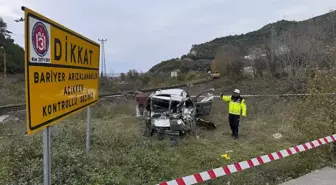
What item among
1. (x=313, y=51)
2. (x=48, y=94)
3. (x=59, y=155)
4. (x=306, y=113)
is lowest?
(x=59, y=155)

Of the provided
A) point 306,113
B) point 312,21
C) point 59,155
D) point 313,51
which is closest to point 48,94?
point 59,155

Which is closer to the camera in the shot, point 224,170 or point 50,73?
point 50,73

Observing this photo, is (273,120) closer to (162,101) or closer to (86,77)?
(162,101)

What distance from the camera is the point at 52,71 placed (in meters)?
3.58

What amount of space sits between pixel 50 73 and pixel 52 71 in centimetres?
7

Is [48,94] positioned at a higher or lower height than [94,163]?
higher

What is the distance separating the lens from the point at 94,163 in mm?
5938

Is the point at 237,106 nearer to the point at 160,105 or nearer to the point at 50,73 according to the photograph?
the point at 160,105

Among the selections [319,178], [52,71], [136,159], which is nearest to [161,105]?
[136,159]

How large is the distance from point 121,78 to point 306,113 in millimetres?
39399

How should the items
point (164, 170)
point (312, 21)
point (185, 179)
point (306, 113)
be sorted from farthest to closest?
1. point (312, 21)
2. point (306, 113)
3. point (164, 170)
4. point (185, 179)

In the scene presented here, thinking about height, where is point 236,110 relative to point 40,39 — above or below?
below

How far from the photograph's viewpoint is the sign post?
3006mm

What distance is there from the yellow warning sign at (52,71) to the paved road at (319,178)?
3.85 meters
